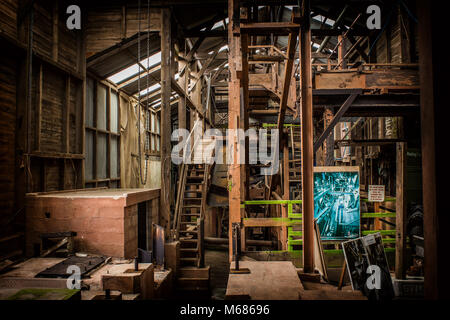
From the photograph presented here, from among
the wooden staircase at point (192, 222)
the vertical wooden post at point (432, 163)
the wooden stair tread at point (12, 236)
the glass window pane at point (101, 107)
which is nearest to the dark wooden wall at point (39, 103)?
the wooden stair tread at point (12, 236)

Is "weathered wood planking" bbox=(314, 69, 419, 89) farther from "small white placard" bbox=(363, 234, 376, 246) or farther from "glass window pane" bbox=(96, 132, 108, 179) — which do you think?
"glass window pane" bbox=(96, 132, 108, 179)

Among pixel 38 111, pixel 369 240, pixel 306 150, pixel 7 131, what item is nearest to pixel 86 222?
pixel 7 131

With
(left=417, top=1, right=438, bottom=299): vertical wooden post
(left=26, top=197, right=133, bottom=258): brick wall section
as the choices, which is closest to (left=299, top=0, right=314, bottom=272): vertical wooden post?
(left=417, top=1, right=438, bottom=299): vertical wooden post

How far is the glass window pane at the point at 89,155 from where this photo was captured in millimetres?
10523

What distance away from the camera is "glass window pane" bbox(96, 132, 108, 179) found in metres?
11.3

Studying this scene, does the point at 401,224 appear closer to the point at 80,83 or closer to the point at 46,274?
the point at 46,274

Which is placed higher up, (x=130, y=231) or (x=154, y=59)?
(x=154, y=59)

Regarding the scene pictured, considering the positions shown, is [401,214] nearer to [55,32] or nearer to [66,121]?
[66,121]

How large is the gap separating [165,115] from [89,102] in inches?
163

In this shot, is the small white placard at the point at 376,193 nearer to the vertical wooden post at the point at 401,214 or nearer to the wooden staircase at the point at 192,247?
the vertical wooden post at the point at 401,214

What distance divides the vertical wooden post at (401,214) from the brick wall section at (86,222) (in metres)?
6.09

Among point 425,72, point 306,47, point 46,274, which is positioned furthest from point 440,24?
point 46,274

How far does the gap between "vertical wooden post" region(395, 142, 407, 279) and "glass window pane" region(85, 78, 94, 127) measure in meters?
10.9

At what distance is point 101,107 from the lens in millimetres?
11641
